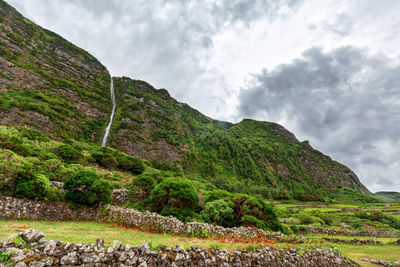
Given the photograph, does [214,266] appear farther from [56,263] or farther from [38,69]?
[38,69]

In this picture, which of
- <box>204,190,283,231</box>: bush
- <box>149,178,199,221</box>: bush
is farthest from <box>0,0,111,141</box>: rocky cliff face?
<box>204,190,283,231</box>: bush

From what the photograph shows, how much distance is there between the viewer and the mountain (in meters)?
66.6

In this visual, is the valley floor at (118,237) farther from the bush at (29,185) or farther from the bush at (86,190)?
the bush at (86,190)

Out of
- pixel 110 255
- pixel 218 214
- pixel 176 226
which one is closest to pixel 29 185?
pixel 176 226

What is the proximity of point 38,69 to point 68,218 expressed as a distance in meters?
109

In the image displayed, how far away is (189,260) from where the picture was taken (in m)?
6.47

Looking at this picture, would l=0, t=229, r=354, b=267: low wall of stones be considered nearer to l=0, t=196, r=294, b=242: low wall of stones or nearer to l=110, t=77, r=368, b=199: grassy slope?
l=0, t=196, r=294, b=242: low wall of stones

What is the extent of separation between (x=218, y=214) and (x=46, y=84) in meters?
105

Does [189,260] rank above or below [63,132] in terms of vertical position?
below

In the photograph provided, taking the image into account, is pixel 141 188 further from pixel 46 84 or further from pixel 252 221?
pixel 46 84

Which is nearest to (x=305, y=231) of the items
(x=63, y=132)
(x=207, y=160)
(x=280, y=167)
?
(x=63, y=132)

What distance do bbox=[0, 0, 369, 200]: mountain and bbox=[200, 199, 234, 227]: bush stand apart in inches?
1781

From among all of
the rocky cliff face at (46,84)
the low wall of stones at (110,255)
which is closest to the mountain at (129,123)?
the rocky cliff face at (46,84)

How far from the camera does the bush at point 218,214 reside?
1529cm
